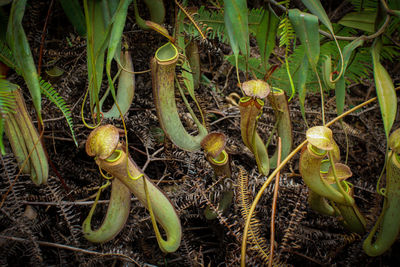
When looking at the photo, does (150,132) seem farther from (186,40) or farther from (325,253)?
(325,253)

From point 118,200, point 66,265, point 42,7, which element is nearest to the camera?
point 118,200

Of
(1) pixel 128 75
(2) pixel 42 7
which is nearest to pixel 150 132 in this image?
(1) pixel 128 75

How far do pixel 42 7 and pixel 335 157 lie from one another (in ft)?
3.59

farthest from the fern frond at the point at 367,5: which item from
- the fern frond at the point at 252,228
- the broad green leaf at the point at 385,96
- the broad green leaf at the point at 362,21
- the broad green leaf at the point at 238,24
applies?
the fern frond at the point at 252,228

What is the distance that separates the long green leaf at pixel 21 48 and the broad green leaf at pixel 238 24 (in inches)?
17.4

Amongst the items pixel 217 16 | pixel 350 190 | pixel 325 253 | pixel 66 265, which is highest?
pixel 217 16

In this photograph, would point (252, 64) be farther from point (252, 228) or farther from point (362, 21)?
point (252, 228)

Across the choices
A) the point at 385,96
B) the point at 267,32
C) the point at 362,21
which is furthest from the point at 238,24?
the point at 362,21

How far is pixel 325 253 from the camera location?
934 millimetres

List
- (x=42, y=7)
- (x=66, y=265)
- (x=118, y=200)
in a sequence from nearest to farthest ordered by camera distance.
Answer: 1. (x=118, y=200)
2. (x=66, y=265)
3. (x=42, y=7)

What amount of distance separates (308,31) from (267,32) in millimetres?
105

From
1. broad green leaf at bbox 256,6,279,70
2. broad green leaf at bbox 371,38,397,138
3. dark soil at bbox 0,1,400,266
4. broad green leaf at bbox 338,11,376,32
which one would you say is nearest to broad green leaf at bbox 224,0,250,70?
broad green leaf at bbox 256,6,279,70

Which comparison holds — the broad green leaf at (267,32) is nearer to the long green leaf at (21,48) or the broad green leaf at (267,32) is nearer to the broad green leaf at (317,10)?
the broad green leaf at (317,10)

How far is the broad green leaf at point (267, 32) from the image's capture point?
70 cm
